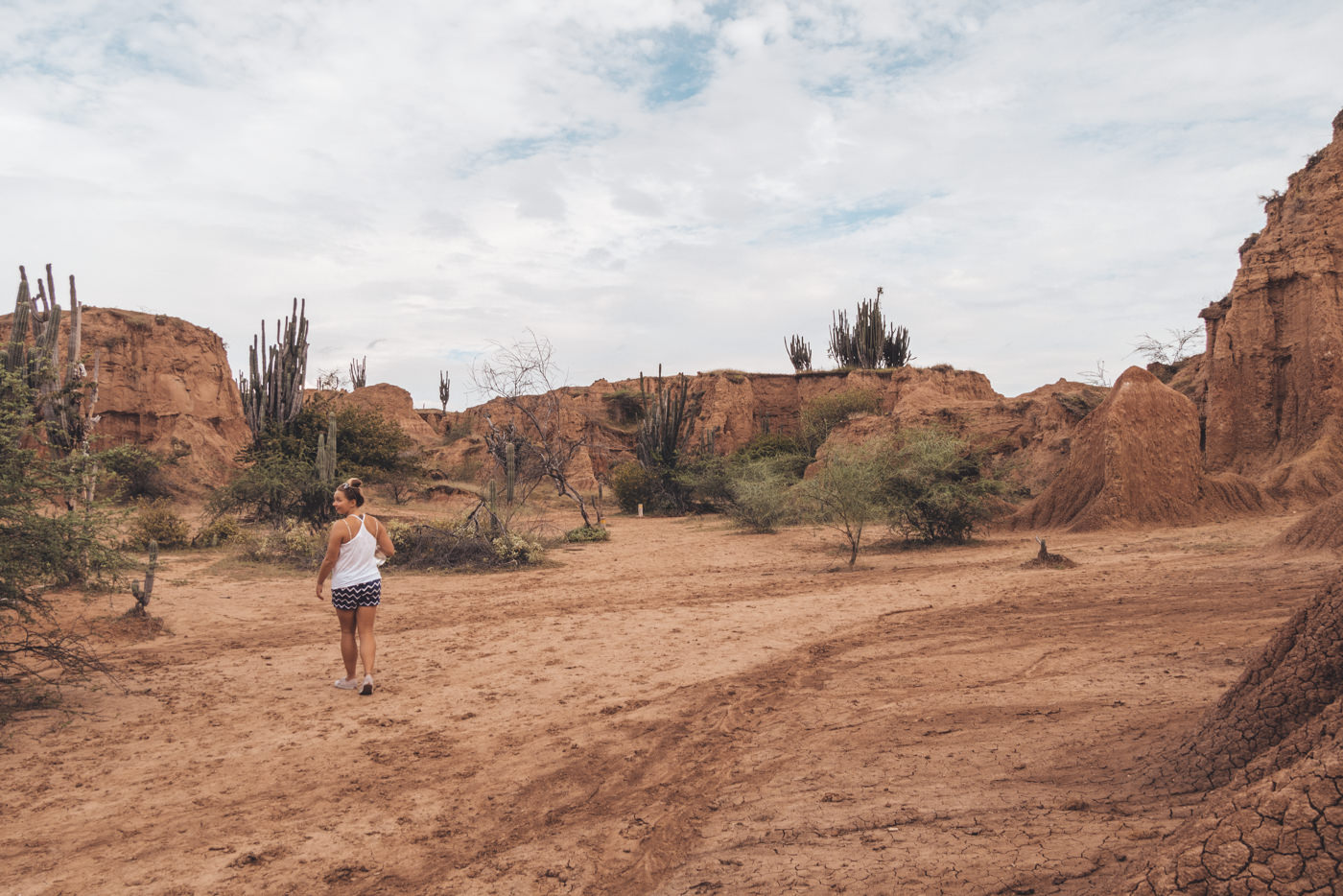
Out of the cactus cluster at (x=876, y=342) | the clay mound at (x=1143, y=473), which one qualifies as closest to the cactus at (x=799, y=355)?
the cactus cluster at (x=876, y=342)

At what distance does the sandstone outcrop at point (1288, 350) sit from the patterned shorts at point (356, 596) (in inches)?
694

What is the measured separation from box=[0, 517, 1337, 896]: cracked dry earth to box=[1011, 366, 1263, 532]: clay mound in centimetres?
584

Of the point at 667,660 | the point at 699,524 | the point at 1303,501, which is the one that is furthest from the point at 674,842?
the point at 699,524

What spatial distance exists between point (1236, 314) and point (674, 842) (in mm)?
20267

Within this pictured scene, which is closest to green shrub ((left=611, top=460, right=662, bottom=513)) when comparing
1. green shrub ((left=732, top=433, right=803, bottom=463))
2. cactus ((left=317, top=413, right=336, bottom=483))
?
green shrub ((left=732, top=433, right=803, bottom=463))

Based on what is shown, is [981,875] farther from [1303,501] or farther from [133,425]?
[133,425]

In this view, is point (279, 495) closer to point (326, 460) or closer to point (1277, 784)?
point (326, 460)

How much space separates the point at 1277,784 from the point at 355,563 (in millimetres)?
6057

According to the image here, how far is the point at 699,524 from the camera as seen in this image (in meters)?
23.0

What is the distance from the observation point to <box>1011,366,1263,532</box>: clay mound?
15773mm

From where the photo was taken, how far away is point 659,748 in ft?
16.6

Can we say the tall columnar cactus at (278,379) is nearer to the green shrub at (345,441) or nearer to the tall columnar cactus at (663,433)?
the green shrub at (345,441)

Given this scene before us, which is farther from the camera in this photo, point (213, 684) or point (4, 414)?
point (213, 684)

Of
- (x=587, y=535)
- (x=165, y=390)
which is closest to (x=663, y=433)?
(x=587, y=535)
